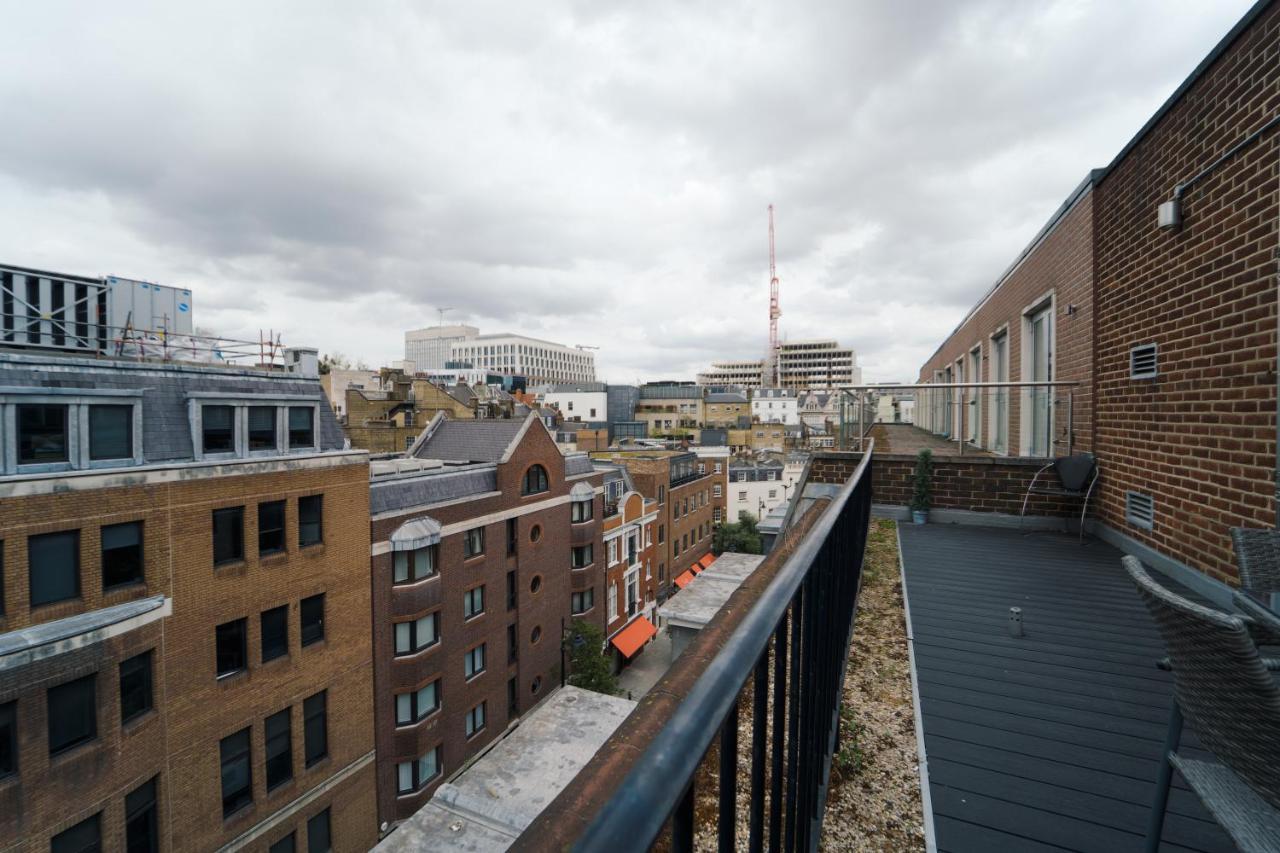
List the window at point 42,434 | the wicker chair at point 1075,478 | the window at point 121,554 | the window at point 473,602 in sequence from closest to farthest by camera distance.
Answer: the wicker chair at point 1075,478
the window at point 42,434
the window at point 121,554
the window at point 473,602

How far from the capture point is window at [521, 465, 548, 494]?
20281mm

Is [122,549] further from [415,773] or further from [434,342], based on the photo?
[434,342]

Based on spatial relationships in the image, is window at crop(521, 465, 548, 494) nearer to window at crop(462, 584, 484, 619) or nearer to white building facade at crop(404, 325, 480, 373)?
window at crop(462, 584, 484, 619)

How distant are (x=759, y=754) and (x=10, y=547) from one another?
12812mm

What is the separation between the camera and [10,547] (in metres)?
8.83

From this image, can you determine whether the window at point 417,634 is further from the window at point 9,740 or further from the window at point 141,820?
the window at point 9,740

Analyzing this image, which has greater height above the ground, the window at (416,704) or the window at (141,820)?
the window at (141,820)

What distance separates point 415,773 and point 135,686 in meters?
8.21

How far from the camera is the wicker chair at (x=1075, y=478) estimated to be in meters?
6.71

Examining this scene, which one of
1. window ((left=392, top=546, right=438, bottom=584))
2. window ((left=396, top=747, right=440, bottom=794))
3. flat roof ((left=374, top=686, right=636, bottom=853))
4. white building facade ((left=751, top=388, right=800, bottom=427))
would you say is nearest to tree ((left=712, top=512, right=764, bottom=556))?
flat roof ((left=374, top=686, right=636, bottom=853))

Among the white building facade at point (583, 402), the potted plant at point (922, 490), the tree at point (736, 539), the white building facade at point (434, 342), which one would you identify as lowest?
the tree at point (736, 539)

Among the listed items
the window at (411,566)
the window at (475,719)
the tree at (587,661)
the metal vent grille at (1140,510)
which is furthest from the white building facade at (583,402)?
the metal vent grille at (1140,510)

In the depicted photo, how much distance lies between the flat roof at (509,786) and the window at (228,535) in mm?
6892

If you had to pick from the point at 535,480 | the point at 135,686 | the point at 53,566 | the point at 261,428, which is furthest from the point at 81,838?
the point at 535,480
